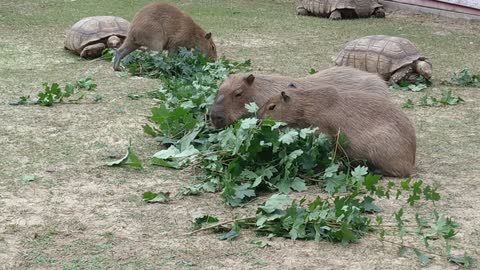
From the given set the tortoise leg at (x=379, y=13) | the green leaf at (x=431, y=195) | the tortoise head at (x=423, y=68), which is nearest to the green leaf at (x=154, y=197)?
the green leaf at (x=431, y=195)

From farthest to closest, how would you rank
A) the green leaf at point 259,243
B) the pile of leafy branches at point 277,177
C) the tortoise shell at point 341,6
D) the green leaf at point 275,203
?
the tortoise shell at point 341,6
the green leaf at point 275,203
the pile of leafy branches at point 277,177
the green leaf at point 259,243

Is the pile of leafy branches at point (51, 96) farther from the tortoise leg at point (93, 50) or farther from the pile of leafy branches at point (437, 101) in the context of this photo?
the pile of leafy branches at point (437, 101)

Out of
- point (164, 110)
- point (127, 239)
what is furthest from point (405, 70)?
point (127, 239)

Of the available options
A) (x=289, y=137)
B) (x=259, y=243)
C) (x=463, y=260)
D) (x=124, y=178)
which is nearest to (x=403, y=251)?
(x=463, y=260)

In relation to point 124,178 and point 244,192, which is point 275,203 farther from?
point 124,178

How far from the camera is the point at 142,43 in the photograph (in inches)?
316

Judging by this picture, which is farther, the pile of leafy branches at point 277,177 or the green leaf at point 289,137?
the green leaf at point 289,137

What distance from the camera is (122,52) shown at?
7996 millimetres

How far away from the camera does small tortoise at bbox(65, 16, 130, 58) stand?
8594 millimetres

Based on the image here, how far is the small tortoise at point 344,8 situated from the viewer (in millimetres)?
11867

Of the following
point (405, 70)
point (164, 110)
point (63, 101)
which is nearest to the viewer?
point (164, 110)

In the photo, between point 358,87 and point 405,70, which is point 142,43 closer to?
point 405,70

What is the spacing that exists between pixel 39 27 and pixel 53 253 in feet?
24.1

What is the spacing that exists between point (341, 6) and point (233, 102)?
705 cm
